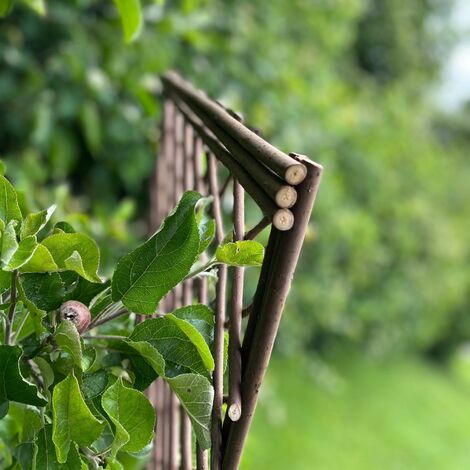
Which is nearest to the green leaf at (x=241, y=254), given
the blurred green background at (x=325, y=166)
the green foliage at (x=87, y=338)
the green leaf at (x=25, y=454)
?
the green foliage at (x=87, y=338)

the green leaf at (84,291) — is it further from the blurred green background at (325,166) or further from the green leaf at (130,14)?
the green leaf at (130,14)

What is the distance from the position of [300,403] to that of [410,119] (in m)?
2.66

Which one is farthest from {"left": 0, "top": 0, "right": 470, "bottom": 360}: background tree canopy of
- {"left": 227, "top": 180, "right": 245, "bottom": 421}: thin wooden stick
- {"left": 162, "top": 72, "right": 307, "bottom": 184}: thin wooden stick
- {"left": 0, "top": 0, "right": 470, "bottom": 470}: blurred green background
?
{"left": 227, "top": 180, "right": 245, "bottom": 421}: thin wooden stick

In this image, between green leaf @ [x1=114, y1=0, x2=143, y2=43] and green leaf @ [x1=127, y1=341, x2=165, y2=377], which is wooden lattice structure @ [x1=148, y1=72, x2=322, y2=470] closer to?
green leaf @ [x1=127, y1=341, x2=165, y2=377]

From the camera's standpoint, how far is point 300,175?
0.51 meters

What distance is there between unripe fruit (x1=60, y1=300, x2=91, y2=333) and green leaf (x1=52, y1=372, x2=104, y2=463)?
7cm

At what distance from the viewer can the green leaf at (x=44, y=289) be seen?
0.60m

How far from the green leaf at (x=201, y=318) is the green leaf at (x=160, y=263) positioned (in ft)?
0.10

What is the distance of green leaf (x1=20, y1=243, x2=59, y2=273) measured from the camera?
567 millimetres

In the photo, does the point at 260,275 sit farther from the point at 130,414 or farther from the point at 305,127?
the point at 305,127

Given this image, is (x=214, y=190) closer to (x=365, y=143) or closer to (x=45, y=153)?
(x=45, y=153)

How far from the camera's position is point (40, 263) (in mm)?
578

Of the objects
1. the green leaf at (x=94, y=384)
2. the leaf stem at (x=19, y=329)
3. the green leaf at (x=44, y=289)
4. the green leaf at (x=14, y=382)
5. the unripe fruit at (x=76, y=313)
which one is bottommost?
the green leaf at (x=14, y=382)

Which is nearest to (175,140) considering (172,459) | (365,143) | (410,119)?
(172,459)
